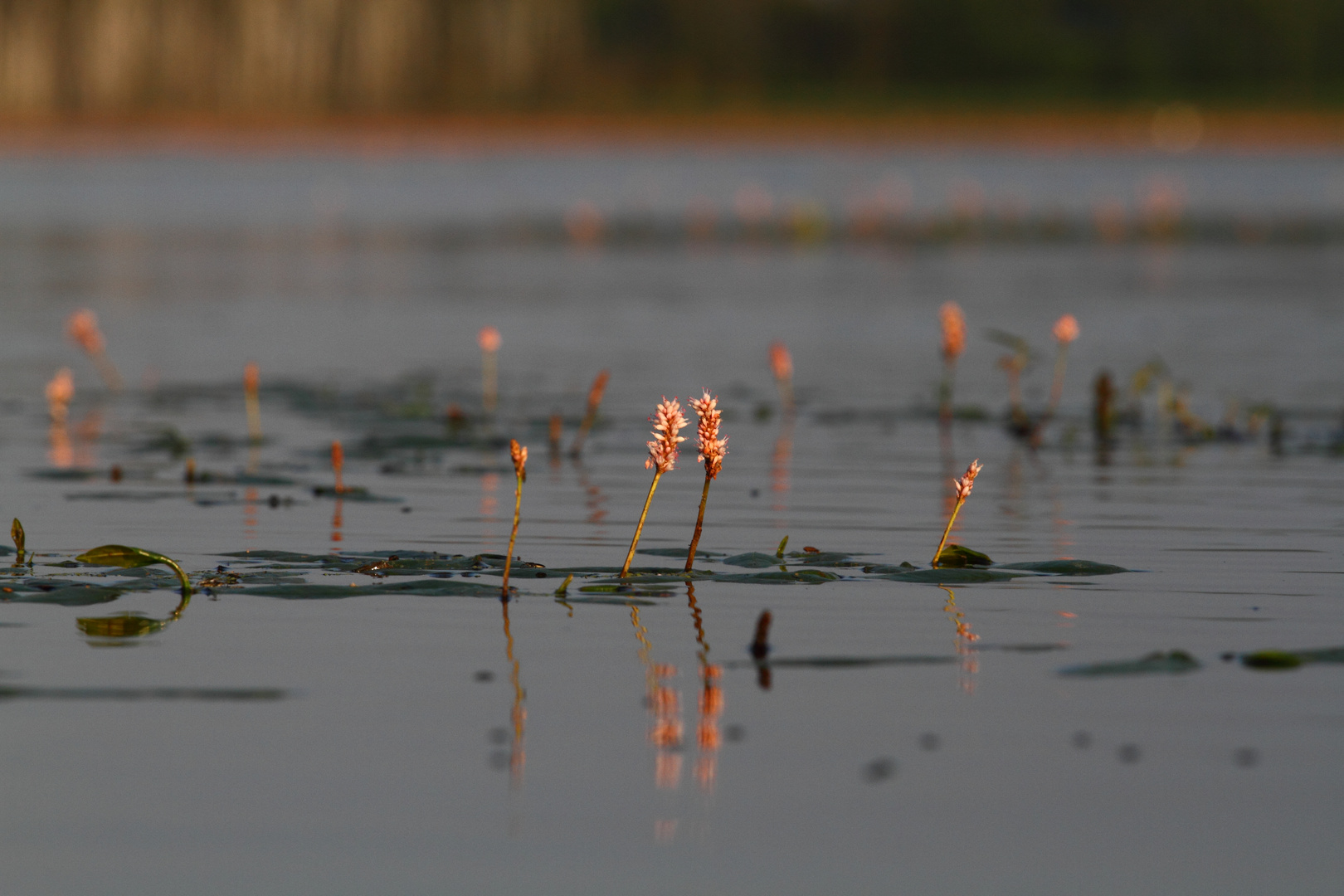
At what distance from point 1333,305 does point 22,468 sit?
17969 millimetres

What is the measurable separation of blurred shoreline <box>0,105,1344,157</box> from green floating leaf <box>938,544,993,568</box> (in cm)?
10553

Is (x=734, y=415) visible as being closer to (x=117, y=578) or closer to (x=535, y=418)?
(x=535, y=418)

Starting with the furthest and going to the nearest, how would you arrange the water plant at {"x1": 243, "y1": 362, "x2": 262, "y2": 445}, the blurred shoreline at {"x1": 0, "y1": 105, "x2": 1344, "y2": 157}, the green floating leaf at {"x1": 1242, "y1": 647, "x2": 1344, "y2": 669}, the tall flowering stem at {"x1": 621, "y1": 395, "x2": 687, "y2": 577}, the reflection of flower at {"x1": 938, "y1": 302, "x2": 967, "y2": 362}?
the blurred shoreline at {"x1": 0, "y1": 105, "x2": 1344, "y2": 157} < the reflection of flower at {"x1": 938, "y1": 302, "x2": 967, "y2": 362} < the water plant at {"x1": 243, "y1": 362, "x2": 262, "y2": 445} < the tall flowering stem at {"x1": 621, "y1": 395, "x2": 687, "y2": 577} < the green floating leaf at {"x1": 1242, "y1": 647, "x2": 1344, "y2": 669}

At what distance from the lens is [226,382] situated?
17344mm

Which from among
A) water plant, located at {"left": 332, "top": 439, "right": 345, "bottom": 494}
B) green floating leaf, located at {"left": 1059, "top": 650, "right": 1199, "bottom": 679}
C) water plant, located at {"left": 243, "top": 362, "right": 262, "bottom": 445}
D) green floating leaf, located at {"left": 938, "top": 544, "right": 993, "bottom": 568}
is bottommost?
green floating leaf, located at {"left": 1059, "top": 650, "right": 1199, "bottom": 679}

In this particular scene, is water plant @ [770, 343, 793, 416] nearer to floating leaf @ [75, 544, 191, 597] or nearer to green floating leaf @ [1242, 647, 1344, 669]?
floating leaf @ [75, 544, 191, 597]

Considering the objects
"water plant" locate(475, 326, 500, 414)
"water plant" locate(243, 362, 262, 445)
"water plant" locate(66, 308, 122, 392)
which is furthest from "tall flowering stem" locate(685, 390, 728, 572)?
"water plant" locate(66, 308, 122, 392)

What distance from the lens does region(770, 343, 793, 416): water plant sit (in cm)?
1234

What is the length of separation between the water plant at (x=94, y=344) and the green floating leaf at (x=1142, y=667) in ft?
24.6

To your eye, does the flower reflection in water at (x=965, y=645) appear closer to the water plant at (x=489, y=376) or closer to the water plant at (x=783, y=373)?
the water plant at (x=783, y=373)

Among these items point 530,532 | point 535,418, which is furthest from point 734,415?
point 530,532

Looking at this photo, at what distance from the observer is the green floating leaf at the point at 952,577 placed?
A: 8.16m

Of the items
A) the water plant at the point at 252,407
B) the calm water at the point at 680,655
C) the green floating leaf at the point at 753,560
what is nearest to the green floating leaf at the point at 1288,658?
the calm water at the point at 680,655

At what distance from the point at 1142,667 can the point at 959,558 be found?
5.43 ft
